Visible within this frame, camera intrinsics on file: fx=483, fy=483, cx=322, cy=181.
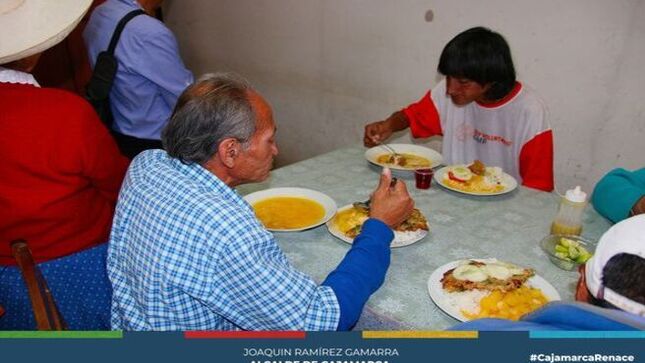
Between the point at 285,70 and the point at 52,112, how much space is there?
3.30 m

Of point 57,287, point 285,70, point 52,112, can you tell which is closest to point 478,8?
point 285,70

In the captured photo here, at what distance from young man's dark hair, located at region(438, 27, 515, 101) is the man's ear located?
1.43m

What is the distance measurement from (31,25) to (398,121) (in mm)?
1890

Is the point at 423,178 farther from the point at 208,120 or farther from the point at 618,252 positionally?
the point at 618,252

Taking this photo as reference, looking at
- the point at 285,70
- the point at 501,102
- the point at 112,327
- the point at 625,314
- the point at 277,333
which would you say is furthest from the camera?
the point at 285,70

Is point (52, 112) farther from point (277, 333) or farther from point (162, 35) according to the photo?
point (162, 35)

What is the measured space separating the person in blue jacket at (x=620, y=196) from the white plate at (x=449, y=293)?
586 mm

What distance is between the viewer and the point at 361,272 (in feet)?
4.60

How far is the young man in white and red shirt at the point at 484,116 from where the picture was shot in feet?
7.70

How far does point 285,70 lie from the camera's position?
15.3 ft

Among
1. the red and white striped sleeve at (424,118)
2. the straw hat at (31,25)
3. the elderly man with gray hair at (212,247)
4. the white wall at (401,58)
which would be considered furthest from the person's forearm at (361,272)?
the white wall at (401,58)

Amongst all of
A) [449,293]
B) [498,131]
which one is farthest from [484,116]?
[449,293]

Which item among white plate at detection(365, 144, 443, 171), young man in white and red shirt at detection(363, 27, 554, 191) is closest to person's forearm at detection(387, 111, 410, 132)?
young man in white and red shirt at detection(363, 27, 554, 191)

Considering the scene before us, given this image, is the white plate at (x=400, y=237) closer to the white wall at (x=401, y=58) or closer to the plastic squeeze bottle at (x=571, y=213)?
the plastic squeeze bottle at (x=571, y=213)
